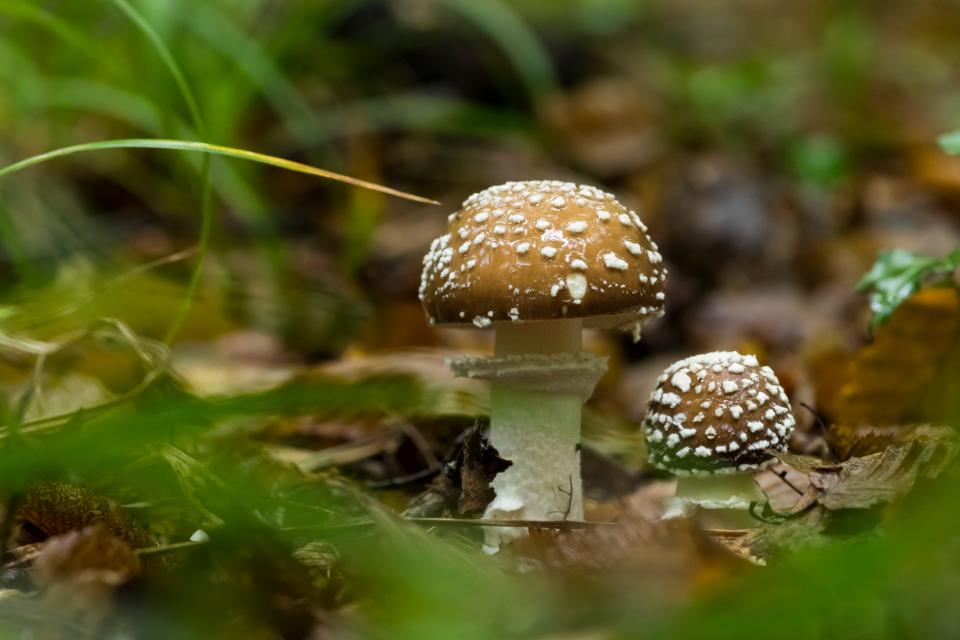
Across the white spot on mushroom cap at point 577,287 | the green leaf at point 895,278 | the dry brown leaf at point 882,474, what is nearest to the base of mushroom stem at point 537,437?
the white spot on mushroom cap at point 577,287

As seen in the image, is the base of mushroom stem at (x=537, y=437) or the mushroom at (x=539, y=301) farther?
the base of mushroom stem at (x=537, y=437)

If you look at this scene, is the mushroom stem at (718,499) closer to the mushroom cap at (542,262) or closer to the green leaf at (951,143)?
the mushroom cap at (542,262)

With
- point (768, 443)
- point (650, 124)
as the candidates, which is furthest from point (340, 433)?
point (650, 124)

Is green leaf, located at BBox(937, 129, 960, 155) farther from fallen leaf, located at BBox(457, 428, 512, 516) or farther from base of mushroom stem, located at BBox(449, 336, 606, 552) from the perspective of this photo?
fallen leaf, located at BBox(457, 428, 512, 516)

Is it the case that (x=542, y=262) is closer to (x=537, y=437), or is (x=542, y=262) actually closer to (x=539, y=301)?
(x=539, y=301)

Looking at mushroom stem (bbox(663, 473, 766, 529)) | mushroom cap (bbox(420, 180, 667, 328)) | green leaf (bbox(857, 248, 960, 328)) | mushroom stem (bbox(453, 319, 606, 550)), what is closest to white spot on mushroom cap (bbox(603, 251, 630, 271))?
mushroom cap (bbox(420, 180, 667, 328))

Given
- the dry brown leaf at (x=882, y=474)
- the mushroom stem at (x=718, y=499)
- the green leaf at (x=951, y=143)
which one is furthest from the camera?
the green leaf at (x=951, y=143)

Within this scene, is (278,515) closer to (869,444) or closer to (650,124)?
(869,444)
